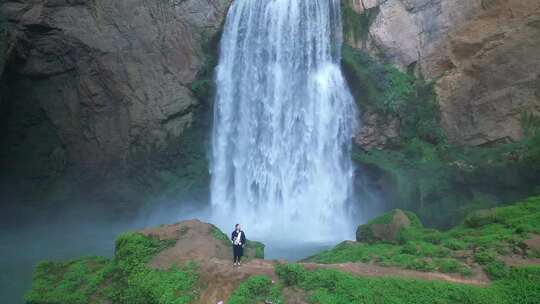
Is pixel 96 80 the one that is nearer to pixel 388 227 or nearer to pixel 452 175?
pixel 388 227

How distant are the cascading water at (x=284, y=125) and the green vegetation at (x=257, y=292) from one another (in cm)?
1134

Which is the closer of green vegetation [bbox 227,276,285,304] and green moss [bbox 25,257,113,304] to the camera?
green vegetation [bbox 227,276,285,304]

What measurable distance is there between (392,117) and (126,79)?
46.9 ft

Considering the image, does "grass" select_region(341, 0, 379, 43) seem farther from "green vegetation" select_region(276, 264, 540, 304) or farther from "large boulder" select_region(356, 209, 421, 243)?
"green vegetation" select_region(276, 264, 540, 304)

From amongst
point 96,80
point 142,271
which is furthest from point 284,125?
point 142,271

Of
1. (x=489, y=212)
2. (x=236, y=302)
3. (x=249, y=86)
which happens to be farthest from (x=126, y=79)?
(x=489, y=212)

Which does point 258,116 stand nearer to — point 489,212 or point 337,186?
point 337,186

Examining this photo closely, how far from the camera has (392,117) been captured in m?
22.0

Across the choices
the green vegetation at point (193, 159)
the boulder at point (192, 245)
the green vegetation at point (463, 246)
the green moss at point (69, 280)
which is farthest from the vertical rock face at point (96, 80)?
the green vegetation at point (463, 246)

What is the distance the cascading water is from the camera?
883 inches

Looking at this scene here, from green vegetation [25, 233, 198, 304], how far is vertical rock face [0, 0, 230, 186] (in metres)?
11.4

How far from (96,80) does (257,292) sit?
1726 cm

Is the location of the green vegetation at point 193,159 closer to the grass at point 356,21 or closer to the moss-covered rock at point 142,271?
the grass at point 356,21

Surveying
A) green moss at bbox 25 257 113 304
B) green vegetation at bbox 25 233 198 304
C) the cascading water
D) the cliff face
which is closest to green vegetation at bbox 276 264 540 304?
green vegetation at bbox 25 233 198 304
